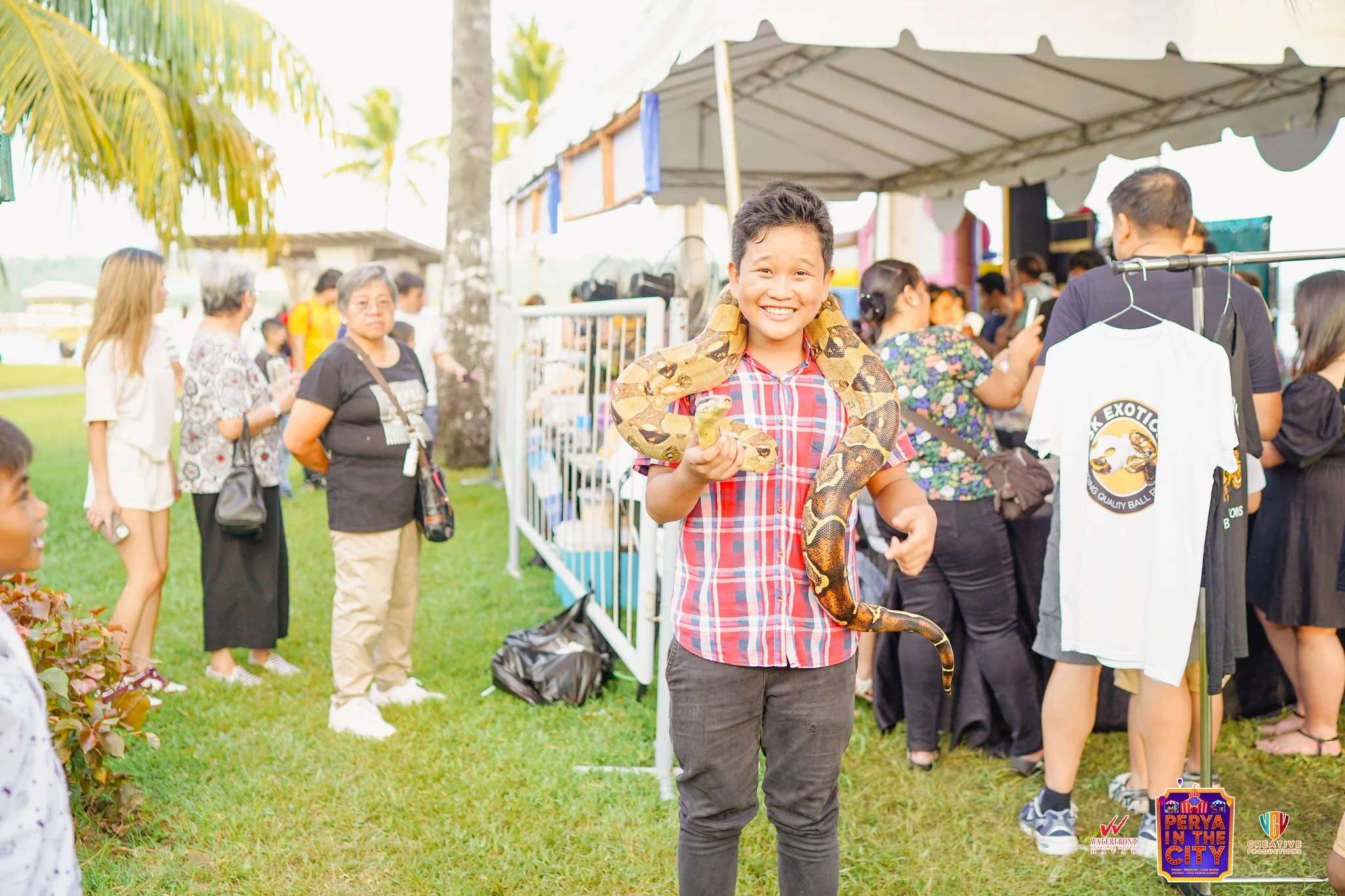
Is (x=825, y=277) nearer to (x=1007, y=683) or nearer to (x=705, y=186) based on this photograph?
(x=1007, y=683)

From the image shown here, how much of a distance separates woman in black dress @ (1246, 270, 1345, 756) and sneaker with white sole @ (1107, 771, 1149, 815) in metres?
0.94

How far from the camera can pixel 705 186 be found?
10.7 meters

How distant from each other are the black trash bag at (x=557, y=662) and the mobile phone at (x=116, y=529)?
195cm

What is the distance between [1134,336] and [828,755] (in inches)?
73.8

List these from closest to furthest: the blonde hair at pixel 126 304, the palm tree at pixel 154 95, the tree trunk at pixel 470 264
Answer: the blonde hair at pixel 126 304
the palm tree at pixel 154 95
the tree trunk at pixel 470 264

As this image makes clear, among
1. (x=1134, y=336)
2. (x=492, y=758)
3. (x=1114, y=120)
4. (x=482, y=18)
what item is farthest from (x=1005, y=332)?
(x=482, y=18)

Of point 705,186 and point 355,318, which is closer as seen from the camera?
point 355,318

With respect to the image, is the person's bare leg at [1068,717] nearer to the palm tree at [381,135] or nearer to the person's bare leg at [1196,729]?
the person's bare leg at [1196,729]

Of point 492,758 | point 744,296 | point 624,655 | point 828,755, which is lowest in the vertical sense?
point 492,758

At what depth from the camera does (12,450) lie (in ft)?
6.74

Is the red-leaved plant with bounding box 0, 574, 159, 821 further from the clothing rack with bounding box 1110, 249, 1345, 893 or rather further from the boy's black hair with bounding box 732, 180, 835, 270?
the clothing rack with bounding box 1110, 249, 1345, 893

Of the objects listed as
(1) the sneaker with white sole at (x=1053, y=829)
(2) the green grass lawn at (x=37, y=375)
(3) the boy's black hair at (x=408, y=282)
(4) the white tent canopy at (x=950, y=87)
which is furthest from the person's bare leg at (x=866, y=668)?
(2) the green grass lawn at (x=37, y=375)

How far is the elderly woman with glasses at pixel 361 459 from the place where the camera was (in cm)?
470

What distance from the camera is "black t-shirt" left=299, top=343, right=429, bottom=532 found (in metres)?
4.68
